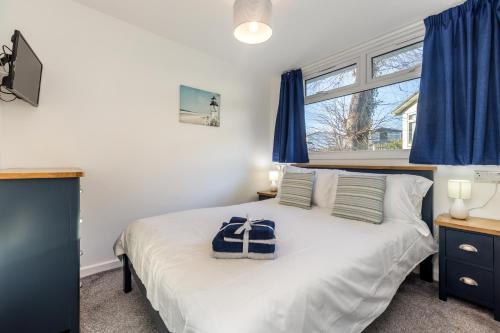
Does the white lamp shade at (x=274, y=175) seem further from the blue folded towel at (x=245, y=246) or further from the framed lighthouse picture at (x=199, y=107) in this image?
the blue folded towel at (x=245, y=246)

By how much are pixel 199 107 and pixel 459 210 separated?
273cm

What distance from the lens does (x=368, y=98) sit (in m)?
2.76

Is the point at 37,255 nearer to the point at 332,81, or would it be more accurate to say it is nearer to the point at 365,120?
the point at 365,120

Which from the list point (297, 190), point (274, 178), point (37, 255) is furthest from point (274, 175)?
point (37, 255)

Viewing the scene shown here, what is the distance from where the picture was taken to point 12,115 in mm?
1815

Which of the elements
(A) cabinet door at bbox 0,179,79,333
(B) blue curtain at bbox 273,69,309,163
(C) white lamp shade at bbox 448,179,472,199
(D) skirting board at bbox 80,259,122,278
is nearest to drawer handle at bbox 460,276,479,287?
(C) white lamp shade at bbox 448,179,472,199

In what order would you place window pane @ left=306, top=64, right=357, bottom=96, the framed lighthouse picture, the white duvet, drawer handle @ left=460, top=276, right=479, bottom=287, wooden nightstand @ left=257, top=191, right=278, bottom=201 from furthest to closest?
wooden nightstand @ left=257, top=191, right=278, bottom=201, window pane @ left=306, top=64, right=357, bottom=96, the framed lighthouse picture, drawer handle @ left=460, top=276, right=479, bottom=287, the white duvet

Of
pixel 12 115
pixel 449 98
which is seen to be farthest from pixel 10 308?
pixel 449 98

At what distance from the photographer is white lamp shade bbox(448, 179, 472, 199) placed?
1.79m

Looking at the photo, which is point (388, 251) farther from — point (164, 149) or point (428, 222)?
point (164, 149)

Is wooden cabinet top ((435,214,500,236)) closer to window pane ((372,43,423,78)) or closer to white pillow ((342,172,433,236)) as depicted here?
white pillow ((342,172,433,236))

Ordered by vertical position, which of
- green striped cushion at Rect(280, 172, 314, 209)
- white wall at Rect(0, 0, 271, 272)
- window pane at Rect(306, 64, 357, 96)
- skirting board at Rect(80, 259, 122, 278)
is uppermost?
window pane at Rect(306, 64, 357, 96)

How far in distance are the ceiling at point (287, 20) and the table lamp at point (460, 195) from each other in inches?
59.5

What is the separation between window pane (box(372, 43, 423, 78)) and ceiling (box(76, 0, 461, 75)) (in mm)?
258
